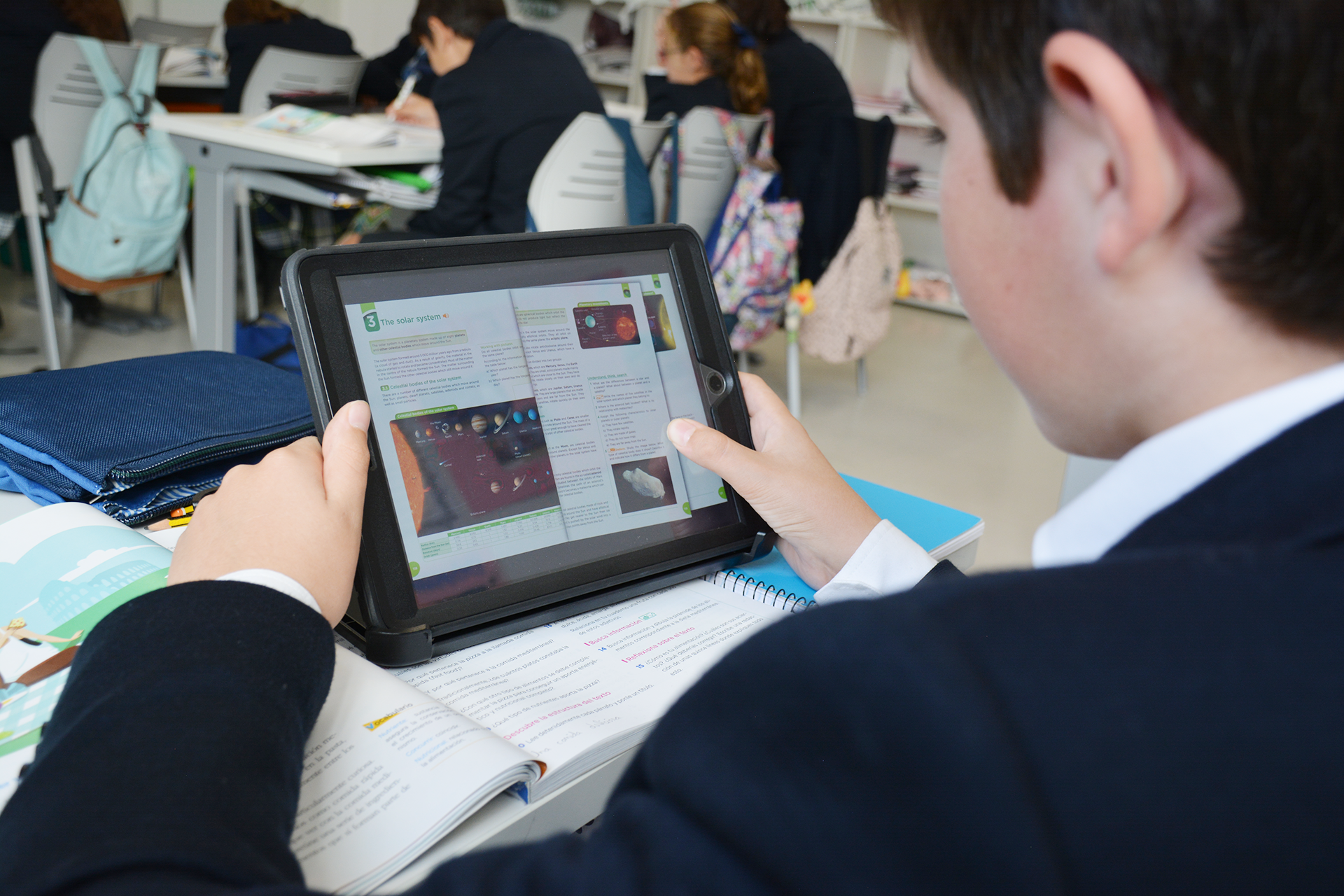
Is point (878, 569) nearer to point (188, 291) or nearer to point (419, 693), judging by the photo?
point (419, 693)

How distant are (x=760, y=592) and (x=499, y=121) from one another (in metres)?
1.98

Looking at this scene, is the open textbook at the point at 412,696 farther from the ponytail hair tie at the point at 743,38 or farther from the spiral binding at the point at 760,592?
the ponytail hair tie at the point at 743,38

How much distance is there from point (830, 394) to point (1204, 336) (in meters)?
3.10

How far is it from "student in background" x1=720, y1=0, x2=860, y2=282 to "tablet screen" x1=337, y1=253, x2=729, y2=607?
88.8 inches

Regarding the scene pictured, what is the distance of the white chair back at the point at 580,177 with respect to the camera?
2.38 meters

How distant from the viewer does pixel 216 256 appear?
249cm

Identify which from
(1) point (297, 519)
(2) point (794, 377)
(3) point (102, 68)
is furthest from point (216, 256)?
(1) point (297, 519)

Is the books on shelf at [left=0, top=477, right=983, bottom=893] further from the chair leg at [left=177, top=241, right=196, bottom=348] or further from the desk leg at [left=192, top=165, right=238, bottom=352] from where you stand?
the chair leg at [left=177, top=241, right=196, bottom=348]

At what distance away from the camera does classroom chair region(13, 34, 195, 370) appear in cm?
270

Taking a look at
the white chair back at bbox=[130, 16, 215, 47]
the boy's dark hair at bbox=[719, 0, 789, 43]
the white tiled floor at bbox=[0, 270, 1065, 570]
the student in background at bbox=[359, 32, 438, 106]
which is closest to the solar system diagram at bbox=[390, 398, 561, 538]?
the white tiled floor at bbox=[0, 270, 1065, 570]

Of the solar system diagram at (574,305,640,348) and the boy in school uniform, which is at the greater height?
the boy in school uniform

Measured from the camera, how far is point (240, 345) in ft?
8.38

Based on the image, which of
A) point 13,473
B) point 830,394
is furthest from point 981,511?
point 13,473

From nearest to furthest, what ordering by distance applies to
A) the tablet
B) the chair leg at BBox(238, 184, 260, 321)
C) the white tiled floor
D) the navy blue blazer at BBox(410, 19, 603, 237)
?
the tablet → the navy blue blazer at BBox(410, 19, 603, 237) → the white tiled floor → the chair leg at BBox(238, 184, 260, 321)
